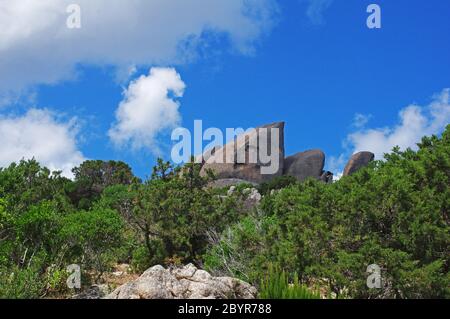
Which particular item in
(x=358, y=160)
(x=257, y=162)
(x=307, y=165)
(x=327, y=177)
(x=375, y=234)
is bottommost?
(x=375, y=234)

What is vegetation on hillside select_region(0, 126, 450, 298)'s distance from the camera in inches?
494

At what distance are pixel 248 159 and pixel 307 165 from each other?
753 cm

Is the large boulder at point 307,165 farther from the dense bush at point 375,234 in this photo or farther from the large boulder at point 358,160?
the dense bush at point 375,234

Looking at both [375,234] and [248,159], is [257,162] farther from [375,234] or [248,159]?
[375,234]

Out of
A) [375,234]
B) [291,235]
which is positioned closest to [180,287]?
[291,235]

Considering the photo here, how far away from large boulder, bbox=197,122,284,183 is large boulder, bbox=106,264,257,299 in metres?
47.3

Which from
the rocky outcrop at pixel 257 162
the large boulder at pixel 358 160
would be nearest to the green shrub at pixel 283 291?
the rocky outcrop at pixel 257 162

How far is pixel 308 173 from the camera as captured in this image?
61969 mm

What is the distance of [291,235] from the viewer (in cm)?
1448

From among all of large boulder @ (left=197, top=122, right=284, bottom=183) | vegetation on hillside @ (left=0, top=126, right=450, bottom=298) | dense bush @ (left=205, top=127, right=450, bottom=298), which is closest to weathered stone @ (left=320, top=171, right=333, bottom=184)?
large boulder @ (left=197, top=122, right=284, bottom=183)

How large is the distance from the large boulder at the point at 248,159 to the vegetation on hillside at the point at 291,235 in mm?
35394
